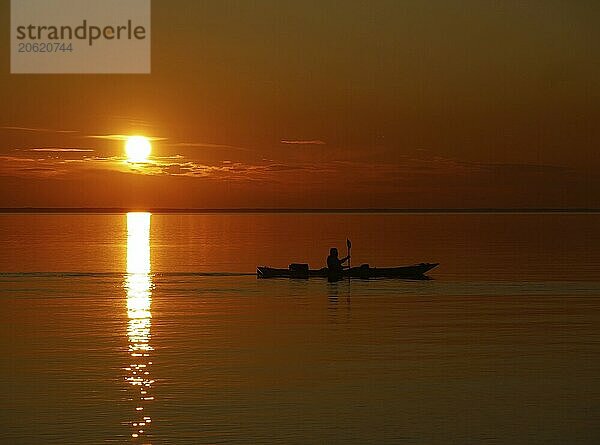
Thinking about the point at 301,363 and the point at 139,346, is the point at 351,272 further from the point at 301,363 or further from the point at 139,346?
the point at 301,363

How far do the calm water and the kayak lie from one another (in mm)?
795

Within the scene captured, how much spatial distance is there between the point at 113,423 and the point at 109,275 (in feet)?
139

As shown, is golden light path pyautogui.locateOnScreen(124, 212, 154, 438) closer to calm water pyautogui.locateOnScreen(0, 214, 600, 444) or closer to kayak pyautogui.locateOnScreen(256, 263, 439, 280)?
calm water pyautogui.locateOnScreen(0, 214, 600, 444)

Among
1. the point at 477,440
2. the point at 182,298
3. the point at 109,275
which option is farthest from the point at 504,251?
the point at 477,440

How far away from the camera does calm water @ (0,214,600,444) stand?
19.6m

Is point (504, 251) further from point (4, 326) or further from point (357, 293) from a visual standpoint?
point (4, 326)

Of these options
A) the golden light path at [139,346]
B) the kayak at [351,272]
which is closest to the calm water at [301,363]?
the golden light path at [139,346]

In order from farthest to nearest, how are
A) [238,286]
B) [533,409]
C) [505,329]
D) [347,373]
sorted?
[238,286]
[505,329]
[347,373]
[533,409]

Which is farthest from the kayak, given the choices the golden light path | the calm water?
the golden light path

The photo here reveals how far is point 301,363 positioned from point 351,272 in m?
26.2

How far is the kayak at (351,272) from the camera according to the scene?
5234 cm

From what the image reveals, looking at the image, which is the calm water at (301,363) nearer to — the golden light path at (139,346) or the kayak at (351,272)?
the golden light path at (139,346)

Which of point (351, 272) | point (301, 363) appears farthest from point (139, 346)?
point (351, 272)

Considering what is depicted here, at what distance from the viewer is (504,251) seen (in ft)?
296
